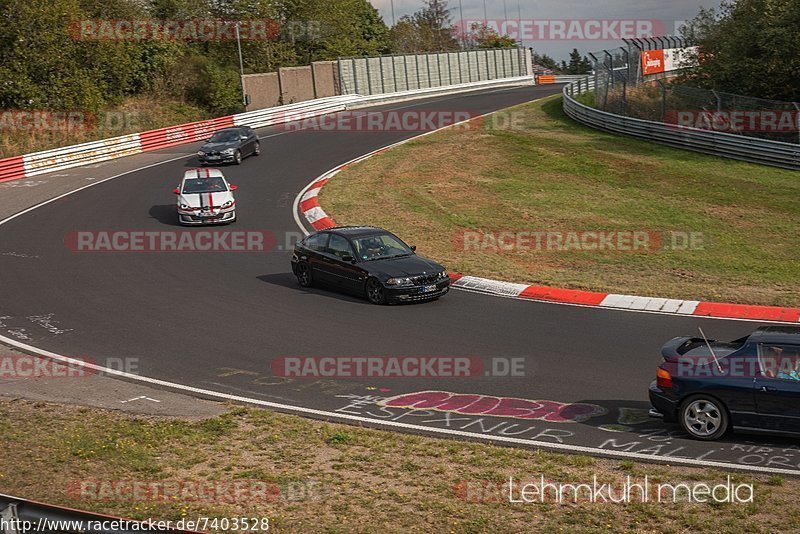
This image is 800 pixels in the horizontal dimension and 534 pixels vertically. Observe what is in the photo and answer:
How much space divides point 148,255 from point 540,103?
112 feet

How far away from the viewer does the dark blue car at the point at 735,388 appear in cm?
1123

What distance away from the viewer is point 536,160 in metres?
36.0

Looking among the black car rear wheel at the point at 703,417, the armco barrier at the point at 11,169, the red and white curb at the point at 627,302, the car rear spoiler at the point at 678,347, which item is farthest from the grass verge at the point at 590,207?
the armco barrier at the point at 11,169

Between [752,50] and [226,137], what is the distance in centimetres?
2307

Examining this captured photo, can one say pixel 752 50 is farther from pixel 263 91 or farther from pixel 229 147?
pixel 263 91

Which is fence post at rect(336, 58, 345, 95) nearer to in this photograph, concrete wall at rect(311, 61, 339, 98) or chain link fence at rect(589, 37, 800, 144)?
concrete wall at rect(311, 61, 339, 98)

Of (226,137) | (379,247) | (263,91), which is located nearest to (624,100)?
(226,137)

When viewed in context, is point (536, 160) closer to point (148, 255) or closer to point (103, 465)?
point (148, 255)

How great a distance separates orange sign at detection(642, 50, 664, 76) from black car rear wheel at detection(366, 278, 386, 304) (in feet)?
113

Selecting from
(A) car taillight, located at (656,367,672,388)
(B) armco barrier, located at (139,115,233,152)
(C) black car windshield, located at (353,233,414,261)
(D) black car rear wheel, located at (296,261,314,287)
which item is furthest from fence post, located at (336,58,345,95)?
(A) car taillight, located at (656,367,672,388)

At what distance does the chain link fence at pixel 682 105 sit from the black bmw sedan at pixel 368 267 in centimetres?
1863

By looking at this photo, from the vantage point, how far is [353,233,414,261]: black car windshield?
20.1 metres

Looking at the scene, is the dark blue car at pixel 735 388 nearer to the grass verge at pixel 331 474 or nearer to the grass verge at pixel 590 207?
the grass verge at pixel 331 474

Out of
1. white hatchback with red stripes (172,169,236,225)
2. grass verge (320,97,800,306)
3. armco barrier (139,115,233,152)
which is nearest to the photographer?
grass verge (320,97,800,306)
